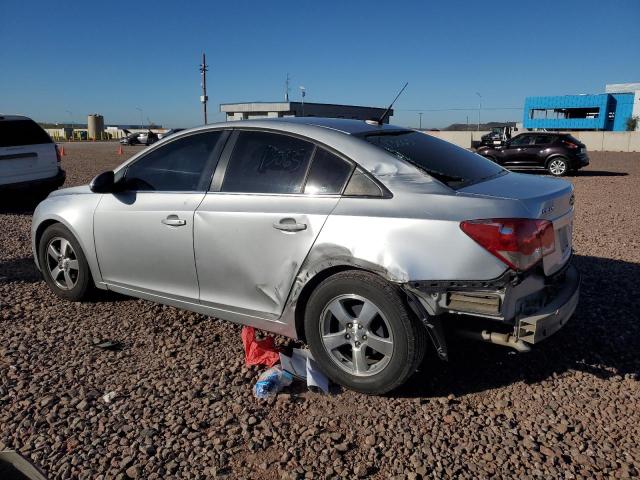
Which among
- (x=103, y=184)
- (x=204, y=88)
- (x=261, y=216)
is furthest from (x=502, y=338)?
(x=204, y=88)

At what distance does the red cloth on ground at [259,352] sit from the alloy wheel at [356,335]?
53 centimetres

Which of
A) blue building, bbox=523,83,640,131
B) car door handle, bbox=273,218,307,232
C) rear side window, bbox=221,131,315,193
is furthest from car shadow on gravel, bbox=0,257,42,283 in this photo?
blue building, bbox=523,83,640,131

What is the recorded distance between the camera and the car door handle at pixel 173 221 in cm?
381

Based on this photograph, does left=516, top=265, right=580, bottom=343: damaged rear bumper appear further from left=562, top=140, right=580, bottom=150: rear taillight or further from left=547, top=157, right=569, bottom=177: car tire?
left=562, top=140, right=580, bottom=150: rear taillight

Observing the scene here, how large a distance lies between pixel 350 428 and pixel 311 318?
685mm

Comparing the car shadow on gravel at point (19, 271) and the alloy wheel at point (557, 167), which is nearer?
the car shadow on gravel at point (19, 271)

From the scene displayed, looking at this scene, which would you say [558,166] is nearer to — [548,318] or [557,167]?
[557,167]

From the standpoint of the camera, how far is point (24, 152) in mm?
9711

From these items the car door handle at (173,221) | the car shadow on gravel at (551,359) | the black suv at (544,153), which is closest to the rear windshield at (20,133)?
the car door handle at (173,221)

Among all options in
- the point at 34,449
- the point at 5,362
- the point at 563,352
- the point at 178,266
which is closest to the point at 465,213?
the point at 563,352

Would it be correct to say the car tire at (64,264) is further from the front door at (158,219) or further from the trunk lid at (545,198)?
the trunk lid at (545,198)

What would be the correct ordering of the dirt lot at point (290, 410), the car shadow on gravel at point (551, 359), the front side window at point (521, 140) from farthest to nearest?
the front side window at point (521, 140), the car shadow on gravel at point (551, 359), the dirt lot at point (290, 410)

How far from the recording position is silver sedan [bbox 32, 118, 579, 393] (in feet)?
9.48

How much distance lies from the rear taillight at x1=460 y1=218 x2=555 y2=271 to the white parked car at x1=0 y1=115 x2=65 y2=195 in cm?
911
